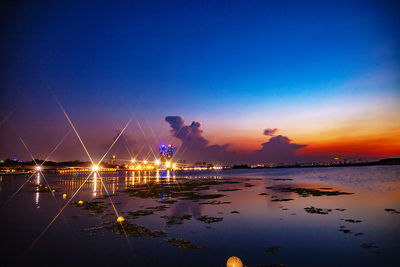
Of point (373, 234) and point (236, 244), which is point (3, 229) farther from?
point (373, 234)

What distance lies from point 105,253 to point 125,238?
2.08 m

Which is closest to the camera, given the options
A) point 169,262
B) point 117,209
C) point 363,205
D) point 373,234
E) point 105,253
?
point 169,262

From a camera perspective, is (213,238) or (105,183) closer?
(213,238)

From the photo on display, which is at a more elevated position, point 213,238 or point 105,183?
point 213,238

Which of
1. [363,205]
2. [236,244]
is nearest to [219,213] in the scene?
[236,244]

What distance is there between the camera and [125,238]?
543 inches

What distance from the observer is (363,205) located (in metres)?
24.6

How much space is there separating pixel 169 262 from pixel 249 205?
1591 cm

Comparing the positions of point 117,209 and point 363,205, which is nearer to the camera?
point 117,209

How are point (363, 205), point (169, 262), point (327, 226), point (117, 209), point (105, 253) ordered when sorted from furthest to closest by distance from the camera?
point (363, 205), point (117, 209), point (327, 226), point (105, 253), point (169, 262)

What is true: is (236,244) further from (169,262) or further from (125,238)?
(125,238)

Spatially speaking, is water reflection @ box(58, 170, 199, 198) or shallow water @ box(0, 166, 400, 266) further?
water reflection @ box(58, 170, 199, 198)

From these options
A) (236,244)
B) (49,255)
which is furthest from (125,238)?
(236,244)

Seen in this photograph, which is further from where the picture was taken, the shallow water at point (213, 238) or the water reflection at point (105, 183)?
the water reflection at point (105, 183)
